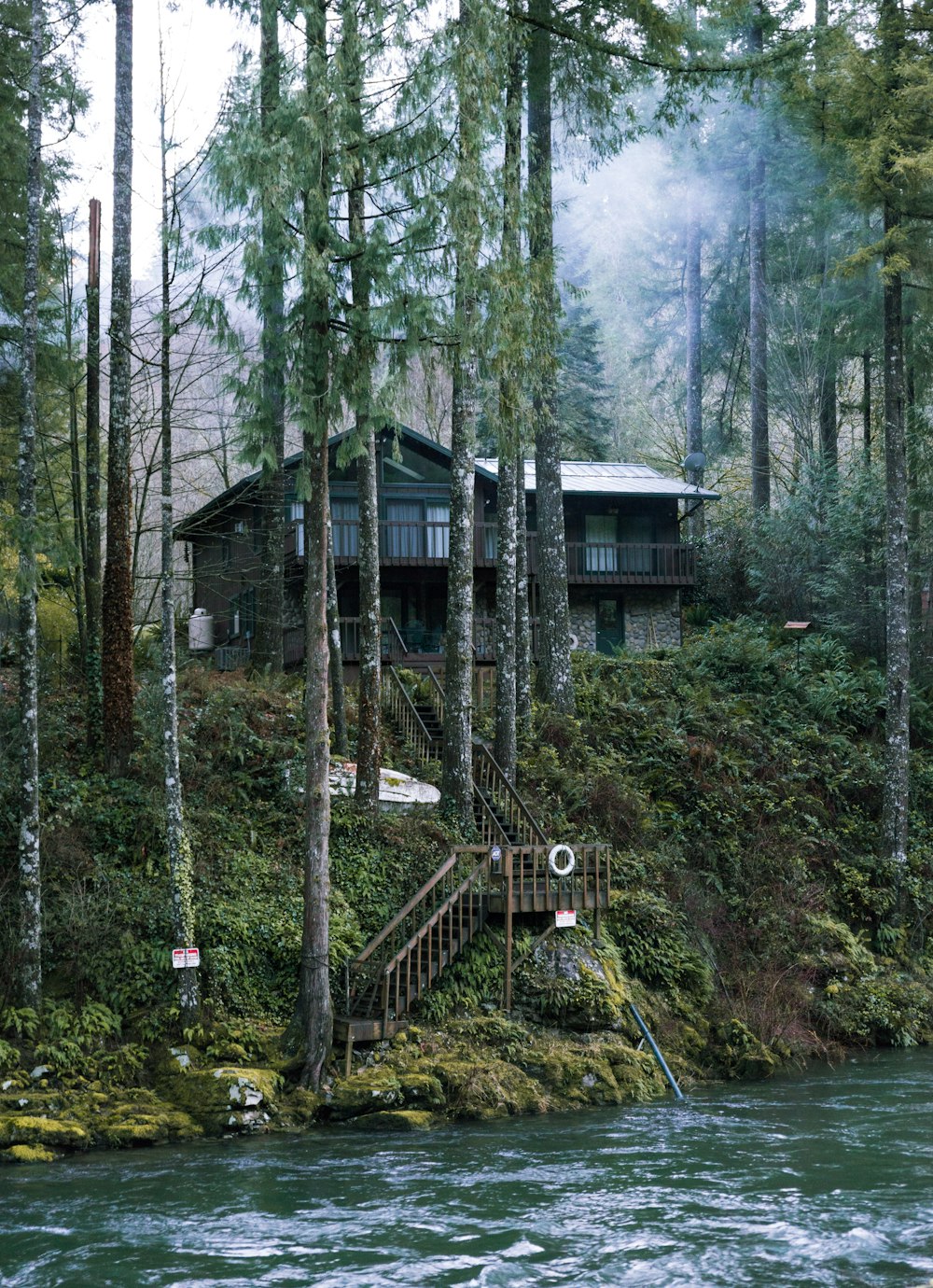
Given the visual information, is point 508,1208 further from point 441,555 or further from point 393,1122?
point 441,555

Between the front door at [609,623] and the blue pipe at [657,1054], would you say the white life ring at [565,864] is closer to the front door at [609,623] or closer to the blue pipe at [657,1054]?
the blue pipe at [657,1054]

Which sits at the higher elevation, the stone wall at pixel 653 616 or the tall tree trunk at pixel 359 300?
the tall tree trunk at pixel 359 300

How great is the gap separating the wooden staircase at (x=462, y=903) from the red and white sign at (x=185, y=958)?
5.97 ft

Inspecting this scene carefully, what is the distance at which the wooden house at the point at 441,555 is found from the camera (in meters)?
29.9

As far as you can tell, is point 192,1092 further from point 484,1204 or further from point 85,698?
point 85,698

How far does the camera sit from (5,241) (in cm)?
2017

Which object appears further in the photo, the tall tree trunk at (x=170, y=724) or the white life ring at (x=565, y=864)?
the white life ring at (x=565, y=864)

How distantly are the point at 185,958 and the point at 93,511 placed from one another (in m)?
8.14

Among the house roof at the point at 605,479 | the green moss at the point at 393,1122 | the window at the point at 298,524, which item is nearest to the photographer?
the green moss at the point at 393,1122

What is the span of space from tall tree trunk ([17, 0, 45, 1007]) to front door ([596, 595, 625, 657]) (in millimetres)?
21572

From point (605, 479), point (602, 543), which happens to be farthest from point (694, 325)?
point (602, 543)

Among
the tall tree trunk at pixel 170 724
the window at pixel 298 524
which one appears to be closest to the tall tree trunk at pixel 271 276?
the tall tree trunk at pixel 170 724

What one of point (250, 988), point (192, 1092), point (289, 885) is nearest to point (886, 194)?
point (289, 885)

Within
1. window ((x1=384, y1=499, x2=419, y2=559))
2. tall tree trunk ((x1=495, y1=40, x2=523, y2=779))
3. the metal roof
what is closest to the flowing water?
tall tree trunk ((x1=495, y1=40, x2=523, y2=779))
